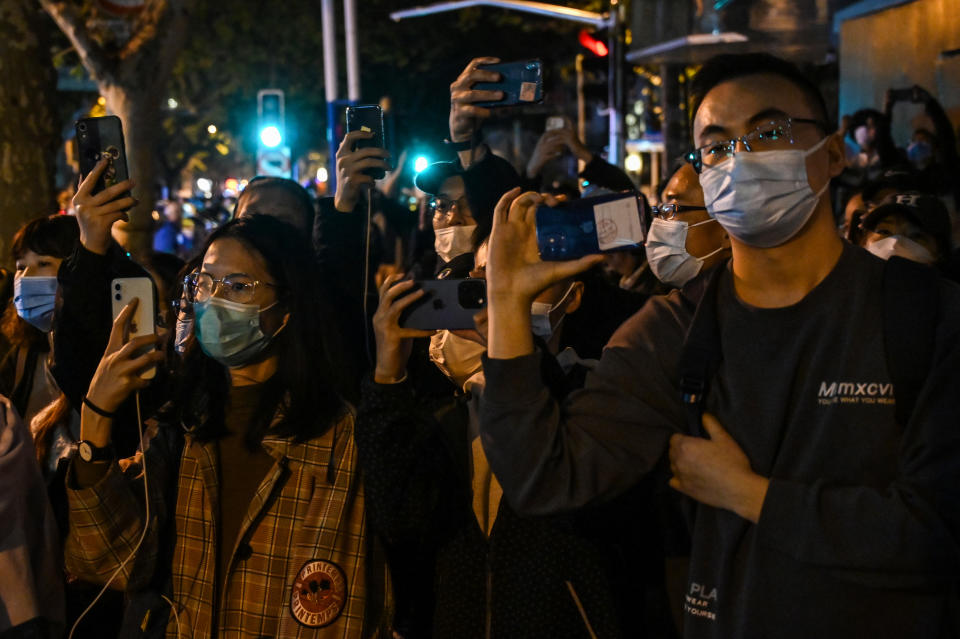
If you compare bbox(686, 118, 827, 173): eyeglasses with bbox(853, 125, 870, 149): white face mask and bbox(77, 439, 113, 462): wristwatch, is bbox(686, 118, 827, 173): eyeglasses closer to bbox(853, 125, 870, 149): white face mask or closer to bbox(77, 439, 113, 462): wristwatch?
bbox(77, 439, 113, 462): wristwatch

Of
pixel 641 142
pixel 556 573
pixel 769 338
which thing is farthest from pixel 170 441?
pixel 641 142

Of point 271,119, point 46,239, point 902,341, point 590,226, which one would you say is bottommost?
point 902,341

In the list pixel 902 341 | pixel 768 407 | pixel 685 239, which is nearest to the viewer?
pixel 902 341

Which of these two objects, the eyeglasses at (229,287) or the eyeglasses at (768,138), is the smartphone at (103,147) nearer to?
the eyeglasses at (229,287)

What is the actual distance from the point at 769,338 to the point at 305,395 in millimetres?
1516

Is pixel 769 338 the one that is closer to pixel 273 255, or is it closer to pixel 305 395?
pixel 305 395

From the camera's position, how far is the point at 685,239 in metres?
3.92

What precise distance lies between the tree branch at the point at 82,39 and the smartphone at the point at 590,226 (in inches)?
256

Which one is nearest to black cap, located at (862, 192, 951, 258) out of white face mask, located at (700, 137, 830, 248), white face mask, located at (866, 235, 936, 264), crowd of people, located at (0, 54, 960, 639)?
white face mask, located at (866, 235, 936, 264)

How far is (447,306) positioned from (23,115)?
5859 millimetres

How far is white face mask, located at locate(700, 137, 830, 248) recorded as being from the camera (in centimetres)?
234

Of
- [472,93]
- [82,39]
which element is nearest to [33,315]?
[472,93]

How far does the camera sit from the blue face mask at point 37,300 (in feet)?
13.9

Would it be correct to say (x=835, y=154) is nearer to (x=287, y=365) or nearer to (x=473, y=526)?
(x=473, y=526)
